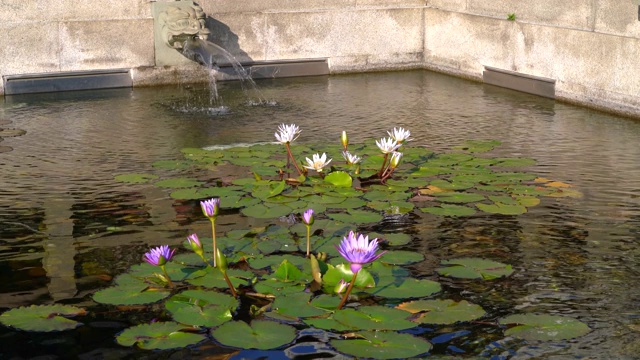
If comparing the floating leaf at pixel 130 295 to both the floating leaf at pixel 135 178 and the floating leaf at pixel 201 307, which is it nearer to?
the floating leaf at pixel 201 307

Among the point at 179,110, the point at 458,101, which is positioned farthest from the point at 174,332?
the point at 458,101

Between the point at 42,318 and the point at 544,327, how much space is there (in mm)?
2068

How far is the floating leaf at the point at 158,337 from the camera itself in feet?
12.3

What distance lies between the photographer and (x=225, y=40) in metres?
10.0

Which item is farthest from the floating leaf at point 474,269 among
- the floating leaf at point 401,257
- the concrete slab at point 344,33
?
the concrete slab at point 344,33

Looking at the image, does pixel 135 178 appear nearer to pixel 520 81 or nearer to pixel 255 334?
pixel 255 334

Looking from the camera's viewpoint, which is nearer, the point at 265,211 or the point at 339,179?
the point at 265,211

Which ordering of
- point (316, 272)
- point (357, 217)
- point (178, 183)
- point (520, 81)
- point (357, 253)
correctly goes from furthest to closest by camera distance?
point (520, 81) < point (178, 183) < point (357, 217) < point (316, 272) < point (357, 253)

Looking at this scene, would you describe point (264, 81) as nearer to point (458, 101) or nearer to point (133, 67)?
point (133, 67)

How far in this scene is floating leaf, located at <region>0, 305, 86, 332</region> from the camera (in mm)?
3938

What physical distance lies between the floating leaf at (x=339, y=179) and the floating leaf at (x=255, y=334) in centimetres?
217

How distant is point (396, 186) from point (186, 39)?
4024mm

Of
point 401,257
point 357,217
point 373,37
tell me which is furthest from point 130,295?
point 373,37

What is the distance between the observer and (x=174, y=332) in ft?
→ 12.6
